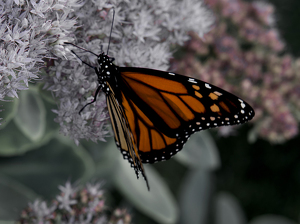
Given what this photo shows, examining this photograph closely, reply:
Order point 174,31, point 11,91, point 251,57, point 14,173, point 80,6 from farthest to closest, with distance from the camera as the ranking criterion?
point 251,57 → point 14,173 → point 174,31 → point 80,6 → point 11,91

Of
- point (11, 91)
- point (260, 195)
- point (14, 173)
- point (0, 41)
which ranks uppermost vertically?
point (0, 41)

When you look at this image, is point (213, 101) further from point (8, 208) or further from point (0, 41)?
point (8, 208)

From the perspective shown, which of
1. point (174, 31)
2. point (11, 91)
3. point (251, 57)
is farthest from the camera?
point (251, 57)

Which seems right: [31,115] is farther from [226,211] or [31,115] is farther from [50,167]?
[226,211]

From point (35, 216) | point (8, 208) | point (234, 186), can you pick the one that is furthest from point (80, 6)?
point (234, 186)

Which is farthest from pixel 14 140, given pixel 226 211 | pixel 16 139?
pixel 226 211

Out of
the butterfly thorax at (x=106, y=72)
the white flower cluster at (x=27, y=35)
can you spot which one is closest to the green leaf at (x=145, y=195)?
the butterfly thorax at (x=106, y=72)

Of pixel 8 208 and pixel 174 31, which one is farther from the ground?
pixel 174 31
